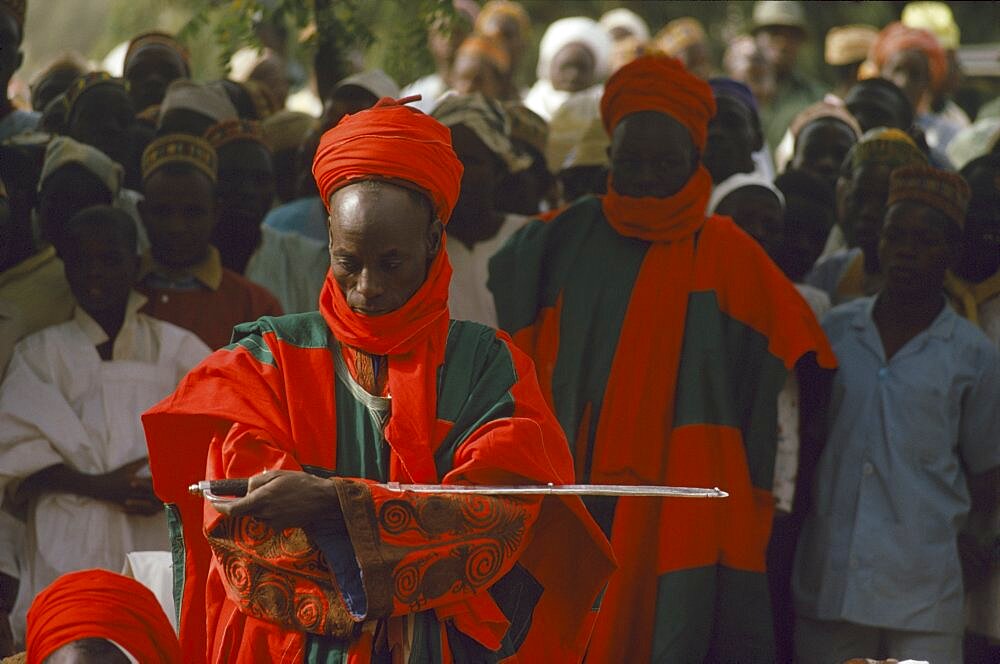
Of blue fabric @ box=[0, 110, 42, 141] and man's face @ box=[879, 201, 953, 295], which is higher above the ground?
blue fabric @ box=[0, 110, 42, 141]

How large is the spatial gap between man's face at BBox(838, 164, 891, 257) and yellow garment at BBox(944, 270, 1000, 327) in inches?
22.3

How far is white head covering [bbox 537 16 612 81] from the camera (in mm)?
12234

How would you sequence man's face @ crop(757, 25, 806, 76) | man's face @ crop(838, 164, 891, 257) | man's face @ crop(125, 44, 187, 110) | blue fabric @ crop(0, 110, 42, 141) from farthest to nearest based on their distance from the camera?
man's face @ crop(757, 25, 806, 76) → man's face @ crop(125, 44, 187, 110) → blue fabric @ crop(0, 110, 42, 141) → man's face @ crop(838, 164, 891, 257)

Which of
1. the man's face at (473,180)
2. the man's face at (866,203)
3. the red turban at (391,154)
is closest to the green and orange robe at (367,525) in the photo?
the red turban at (391,154)

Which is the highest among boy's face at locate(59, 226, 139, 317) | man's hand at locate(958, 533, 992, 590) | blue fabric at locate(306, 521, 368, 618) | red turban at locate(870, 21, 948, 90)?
red turban at locate(870, 21, 948, 90)

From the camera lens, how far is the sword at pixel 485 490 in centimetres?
356

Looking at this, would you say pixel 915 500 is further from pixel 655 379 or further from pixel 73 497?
pixel 73 497

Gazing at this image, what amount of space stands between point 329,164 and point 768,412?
2.62 metres

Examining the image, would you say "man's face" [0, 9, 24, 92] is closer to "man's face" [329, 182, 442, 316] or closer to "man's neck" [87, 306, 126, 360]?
"man's neck" [87, 306, 126, 360]

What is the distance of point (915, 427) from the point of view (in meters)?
6.33

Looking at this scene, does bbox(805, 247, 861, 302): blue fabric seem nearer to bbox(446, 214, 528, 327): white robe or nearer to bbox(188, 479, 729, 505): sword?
bbox(446, 214, 528, 327): white robe

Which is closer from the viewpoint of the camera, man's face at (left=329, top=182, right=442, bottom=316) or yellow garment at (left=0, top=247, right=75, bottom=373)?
man's face at (left=329, top=182, right=442, bottom=316)

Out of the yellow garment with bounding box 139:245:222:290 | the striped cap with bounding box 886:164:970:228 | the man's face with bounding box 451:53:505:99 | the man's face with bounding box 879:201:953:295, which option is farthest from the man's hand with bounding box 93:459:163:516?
the man's face with bounding box 451:53:505:99

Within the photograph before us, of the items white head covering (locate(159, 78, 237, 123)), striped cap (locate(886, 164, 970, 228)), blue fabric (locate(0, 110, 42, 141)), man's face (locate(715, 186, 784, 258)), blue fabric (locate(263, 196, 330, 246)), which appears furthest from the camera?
white head covering (locate(159, 78, 237, 123))
